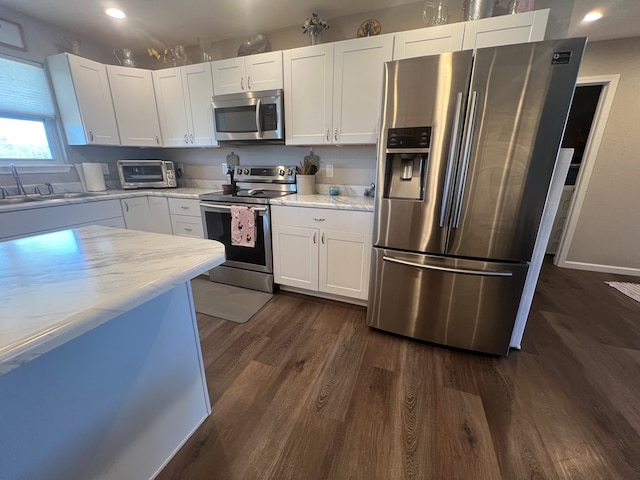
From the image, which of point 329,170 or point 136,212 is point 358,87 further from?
point 136,212

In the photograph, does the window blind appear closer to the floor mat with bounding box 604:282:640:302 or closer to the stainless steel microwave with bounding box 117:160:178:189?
the stainless steel microwave with bounding box 117:160:178:189

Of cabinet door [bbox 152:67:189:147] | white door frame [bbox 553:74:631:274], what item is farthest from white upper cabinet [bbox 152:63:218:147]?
white door frame [bbox 553:74:631:274]

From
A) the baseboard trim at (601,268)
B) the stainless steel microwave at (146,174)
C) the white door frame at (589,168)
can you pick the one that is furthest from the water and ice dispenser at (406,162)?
the baseboard trim at (601,268)

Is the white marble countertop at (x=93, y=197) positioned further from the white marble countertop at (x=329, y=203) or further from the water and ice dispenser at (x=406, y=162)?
the water and ice dispenser at (x=406, y=162)

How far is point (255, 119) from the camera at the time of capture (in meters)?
2.50

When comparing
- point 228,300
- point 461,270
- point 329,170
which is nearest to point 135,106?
point 329,170

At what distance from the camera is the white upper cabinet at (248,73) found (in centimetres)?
239

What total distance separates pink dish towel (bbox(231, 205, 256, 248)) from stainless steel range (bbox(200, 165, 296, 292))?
0.04 m

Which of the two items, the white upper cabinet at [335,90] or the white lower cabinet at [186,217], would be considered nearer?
the white upper cabinet at [335,90]

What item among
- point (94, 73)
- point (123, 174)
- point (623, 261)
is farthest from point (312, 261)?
point (623, 261)

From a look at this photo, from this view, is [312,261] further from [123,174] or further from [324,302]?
[123,174]

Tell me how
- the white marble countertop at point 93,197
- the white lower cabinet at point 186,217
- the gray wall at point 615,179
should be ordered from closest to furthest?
the white marble countertop at point 93,197, the gray wall at point 615,179, the white lower cabinet at point 186,217

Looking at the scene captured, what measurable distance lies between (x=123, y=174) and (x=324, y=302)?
264 cm

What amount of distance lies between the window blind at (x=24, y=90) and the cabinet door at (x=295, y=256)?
2.58 meters
